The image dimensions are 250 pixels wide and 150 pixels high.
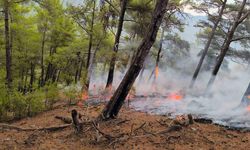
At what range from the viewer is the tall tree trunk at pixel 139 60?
5875 mm

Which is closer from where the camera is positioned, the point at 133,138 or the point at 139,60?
the point at 133,138

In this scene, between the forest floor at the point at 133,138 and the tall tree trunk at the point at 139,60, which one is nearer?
the forest floor at the point at 133,138

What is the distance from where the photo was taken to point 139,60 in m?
6.12

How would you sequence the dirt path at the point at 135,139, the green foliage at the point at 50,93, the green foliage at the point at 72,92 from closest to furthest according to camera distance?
1. the dirt path at the point at 135,139
2. the green foliage at the point at 50,93
3. the green foliage at the point at 72,92

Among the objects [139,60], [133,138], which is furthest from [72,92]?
[133,138]

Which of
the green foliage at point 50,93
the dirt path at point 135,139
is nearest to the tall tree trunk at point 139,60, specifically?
the dirt path at point 135,139

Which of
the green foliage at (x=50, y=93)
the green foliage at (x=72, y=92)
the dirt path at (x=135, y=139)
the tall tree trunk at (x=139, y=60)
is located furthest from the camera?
the green foliage at (x=72, y=92)

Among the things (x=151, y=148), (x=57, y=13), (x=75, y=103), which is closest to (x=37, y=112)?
(x=75, y=103)

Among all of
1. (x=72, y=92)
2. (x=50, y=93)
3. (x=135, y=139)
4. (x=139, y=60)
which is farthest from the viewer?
(x=72, y=92)

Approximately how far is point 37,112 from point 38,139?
3476 mm

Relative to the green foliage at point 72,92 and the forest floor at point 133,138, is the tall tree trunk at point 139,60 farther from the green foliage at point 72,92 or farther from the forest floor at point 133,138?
the green foliage at point 72,92

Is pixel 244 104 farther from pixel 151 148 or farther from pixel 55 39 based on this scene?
pixel 55 39

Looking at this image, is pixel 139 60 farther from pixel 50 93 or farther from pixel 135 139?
pixel 50 93

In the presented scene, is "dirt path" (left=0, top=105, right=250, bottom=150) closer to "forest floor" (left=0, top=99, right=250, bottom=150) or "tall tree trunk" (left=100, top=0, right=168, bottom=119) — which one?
"forest floor" (left=0, top=99, right=250, bottom=150)
